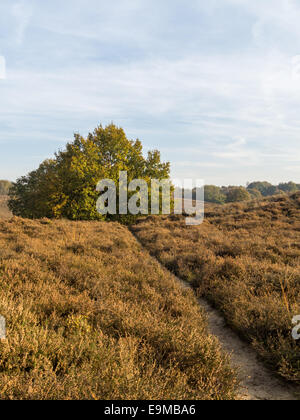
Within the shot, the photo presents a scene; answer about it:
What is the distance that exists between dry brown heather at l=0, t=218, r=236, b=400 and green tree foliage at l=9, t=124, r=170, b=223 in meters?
16.4

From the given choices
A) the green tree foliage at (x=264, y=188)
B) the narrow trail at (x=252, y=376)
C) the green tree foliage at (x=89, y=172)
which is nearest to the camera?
the narrow trail at (x=252, y=376)

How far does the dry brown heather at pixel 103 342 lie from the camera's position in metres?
2.60

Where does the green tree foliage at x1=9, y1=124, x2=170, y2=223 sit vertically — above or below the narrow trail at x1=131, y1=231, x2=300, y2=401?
above

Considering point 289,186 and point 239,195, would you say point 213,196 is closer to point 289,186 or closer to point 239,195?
point 239,195

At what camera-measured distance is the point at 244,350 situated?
423 centimetres

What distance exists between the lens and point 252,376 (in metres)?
3.51

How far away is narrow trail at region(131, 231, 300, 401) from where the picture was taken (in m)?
3.09

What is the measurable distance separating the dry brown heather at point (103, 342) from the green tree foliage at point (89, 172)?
54.0 ft

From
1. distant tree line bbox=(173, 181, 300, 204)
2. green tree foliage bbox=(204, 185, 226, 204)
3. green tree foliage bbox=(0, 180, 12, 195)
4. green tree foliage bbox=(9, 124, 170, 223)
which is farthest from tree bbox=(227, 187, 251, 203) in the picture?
green tree foliage bbox=(0, 180, 12, 195)

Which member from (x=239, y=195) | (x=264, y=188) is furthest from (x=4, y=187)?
(x=264, y=188)

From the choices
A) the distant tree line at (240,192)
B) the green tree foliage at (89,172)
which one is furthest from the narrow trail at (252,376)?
the distant tree line at (240,192)

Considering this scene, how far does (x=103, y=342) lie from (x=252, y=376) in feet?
7.05

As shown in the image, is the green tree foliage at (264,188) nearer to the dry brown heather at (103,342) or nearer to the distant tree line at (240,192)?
the distant tree line at (240,192)

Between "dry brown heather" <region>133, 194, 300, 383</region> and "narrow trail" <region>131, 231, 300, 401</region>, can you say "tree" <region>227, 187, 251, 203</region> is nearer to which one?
"dry brown heather" <region>133, 194, 300, 383</region>
